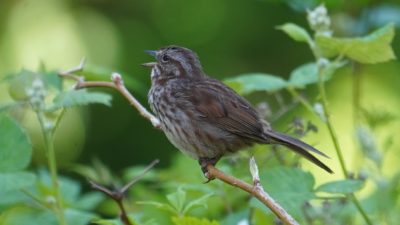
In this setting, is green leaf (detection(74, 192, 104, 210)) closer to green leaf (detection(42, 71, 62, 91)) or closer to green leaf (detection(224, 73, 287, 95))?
green leaf (detection(42, 71, 62, 91))

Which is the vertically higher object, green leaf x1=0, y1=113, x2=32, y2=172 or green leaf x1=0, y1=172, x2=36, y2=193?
green leaf x1=0, y1=113, x2=32, y2=172

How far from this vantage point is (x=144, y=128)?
7.66m

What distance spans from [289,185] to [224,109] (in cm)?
77

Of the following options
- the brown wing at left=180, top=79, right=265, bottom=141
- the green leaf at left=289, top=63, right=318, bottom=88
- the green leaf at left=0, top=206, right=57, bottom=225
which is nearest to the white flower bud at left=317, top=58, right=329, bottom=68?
the green leaf at left=289, top=63, right=318, bottom=88

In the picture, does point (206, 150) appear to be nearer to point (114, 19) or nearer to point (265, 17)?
point (265, 17)

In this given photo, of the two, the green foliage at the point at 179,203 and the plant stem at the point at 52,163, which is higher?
the plant stem at the point at 52,163

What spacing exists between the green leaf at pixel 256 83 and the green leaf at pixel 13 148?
33.3 inches

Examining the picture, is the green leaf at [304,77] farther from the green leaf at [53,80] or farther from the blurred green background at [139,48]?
the blurred green background at [139,48]

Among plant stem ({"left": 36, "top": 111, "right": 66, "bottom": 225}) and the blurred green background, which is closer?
plant stem ({"left": 36, "top": 111, "right": 66, "bottom": 225})

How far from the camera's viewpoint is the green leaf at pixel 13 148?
2766 mm

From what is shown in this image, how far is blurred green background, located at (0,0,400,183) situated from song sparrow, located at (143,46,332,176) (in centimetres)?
281

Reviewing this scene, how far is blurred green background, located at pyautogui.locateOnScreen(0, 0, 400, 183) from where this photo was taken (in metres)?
7.25

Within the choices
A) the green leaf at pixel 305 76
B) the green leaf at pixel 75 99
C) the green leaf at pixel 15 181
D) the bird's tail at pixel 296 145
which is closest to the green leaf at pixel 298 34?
the green leaf at pixel 305 76

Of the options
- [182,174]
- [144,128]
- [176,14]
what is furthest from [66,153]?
[182,174]
